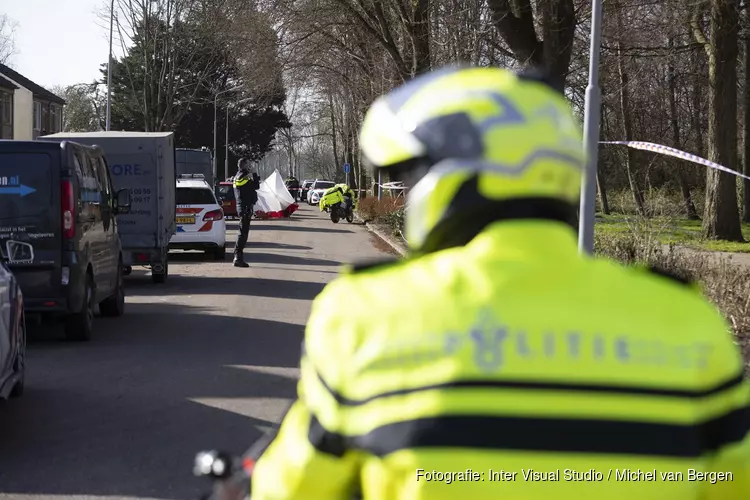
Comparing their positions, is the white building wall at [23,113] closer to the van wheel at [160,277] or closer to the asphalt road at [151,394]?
the van wheel at [160,277]

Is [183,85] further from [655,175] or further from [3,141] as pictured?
[3,141]

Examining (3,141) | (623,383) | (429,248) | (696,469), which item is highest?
(3,141)

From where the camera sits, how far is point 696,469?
1785 millimetres

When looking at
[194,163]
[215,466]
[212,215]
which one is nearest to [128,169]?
[212,215]

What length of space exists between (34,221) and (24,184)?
374 millimetres

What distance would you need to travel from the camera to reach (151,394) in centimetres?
870

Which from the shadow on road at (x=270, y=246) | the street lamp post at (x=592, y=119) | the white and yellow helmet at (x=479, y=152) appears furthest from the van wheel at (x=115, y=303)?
the shadow on road at (x=270, y=246)

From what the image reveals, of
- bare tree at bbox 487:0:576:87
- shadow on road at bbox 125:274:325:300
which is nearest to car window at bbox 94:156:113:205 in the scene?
shadow on road at bbox 125:274:325:300

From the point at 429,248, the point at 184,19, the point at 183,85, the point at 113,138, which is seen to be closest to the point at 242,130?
the point at 183,85

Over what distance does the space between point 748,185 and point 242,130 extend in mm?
47771

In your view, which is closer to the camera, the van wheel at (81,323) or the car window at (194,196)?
the van wheel at (81,323)

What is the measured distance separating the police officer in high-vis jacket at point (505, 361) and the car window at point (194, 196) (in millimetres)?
20988

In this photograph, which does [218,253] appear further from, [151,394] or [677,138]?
[677,138]

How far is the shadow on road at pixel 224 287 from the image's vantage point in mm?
16647
